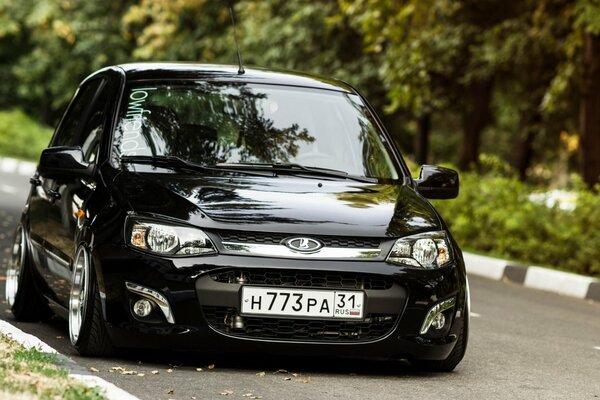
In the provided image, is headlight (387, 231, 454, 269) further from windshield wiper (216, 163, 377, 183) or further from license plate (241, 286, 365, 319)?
windshield wiper (216, 163, 377, 183)

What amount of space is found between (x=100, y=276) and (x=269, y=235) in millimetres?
810

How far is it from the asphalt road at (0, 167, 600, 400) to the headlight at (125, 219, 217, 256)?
1.86 feet

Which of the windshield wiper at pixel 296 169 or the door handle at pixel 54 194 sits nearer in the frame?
the windshield wiper at pixel 296 169

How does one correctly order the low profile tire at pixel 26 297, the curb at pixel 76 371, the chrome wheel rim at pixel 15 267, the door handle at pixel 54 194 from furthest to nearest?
1. the chrome wheel rim at pixel 15 267
2. the low profile tire at pixel 26 297
3. the door handle at pixel 54 194
4. the curb at pixel 76 371

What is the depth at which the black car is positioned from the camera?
258 inches

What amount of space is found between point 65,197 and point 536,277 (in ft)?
26.7

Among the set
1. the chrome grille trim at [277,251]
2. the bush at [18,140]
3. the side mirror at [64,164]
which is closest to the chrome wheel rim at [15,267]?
the side mirror at [64,164]

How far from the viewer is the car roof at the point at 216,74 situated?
25.9 ft

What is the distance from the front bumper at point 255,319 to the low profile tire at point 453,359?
34 centimetres

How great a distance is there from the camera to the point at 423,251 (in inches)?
268

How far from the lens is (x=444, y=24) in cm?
2625

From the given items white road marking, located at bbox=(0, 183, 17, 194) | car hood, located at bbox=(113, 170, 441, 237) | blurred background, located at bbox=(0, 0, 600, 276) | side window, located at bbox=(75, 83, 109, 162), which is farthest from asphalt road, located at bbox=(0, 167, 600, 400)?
white road marking, located at bbox=(0, 183, 17, 194)

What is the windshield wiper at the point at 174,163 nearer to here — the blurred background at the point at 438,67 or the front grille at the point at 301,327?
the front grille at the point at 301,327

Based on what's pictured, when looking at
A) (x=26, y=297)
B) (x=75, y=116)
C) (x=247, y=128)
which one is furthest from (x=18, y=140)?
(x=247, y=128)
